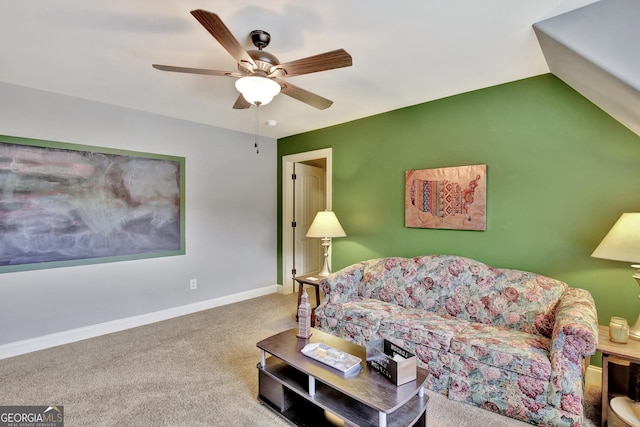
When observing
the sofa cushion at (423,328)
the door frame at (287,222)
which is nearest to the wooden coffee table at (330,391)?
the sofa cushion at (423,328)

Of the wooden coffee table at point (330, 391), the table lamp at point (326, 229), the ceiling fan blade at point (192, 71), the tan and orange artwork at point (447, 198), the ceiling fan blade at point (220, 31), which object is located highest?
the ceiling fan blade at point (220, 31)

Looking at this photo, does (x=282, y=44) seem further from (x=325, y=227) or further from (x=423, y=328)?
(x=423, y=328)

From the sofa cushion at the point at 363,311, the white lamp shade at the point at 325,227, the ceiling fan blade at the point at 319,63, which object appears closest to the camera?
the ceiling fan blade at the point at 319,63

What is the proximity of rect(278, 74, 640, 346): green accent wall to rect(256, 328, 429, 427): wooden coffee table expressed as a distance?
5.24 feet

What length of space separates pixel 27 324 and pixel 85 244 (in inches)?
33.0

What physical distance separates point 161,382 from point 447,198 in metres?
2.96

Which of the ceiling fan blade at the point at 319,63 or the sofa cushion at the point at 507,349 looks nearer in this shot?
the ceiling fan blade at the point at 319,63

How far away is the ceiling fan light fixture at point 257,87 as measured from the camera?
1.82 metres

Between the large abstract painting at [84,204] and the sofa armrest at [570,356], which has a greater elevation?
the large abstract painting at [84,204]

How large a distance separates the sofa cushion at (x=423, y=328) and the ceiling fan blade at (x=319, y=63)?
1911 millimetres

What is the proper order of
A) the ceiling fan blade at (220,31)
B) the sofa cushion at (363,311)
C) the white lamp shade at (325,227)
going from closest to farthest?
the ceiling fan blade at (220,31) < the sofa cushion at (363,311) < the white lamp shade at (325,227)

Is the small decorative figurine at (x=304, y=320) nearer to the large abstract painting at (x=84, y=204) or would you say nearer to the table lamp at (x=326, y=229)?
the table lamp at (x=326, y=229)

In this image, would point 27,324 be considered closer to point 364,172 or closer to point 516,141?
point 364,172

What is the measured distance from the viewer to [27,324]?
282cm
